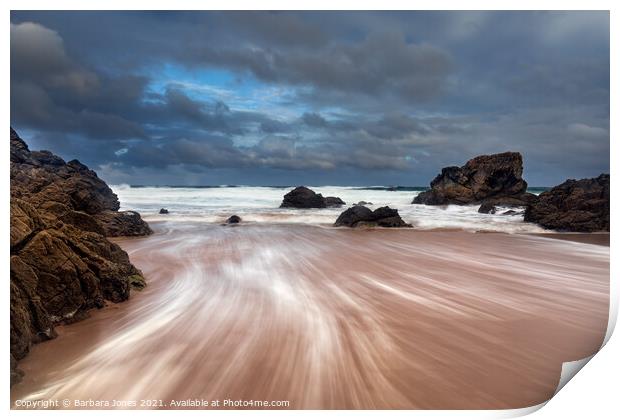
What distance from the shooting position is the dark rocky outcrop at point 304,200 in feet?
35.5

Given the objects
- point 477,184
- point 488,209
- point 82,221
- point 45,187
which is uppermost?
point 477,184

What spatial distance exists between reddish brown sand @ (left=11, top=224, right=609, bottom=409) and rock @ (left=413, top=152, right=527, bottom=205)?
12176 millimetres

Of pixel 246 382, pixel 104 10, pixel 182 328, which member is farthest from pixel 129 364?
pixel 104 10

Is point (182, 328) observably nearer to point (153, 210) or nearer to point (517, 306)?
point (517, 306)

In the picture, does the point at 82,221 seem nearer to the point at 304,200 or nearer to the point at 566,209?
the point at 566,209

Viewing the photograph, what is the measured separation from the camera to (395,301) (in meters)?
2.17

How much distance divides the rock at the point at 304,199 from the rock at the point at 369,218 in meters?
3.40

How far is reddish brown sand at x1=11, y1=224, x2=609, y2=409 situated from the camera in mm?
1331

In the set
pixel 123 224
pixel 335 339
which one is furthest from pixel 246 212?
pixel 335 339

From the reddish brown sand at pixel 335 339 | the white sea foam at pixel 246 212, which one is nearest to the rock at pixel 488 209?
the white sea foam at pixel 246 212

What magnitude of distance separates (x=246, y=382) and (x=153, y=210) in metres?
7.84

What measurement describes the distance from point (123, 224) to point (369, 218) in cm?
464

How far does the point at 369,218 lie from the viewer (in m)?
7.34

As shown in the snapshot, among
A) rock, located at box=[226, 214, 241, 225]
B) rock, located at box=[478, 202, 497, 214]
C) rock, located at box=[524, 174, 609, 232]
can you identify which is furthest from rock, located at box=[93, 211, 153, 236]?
rock, located at box=[478, 202, 497, 214]
